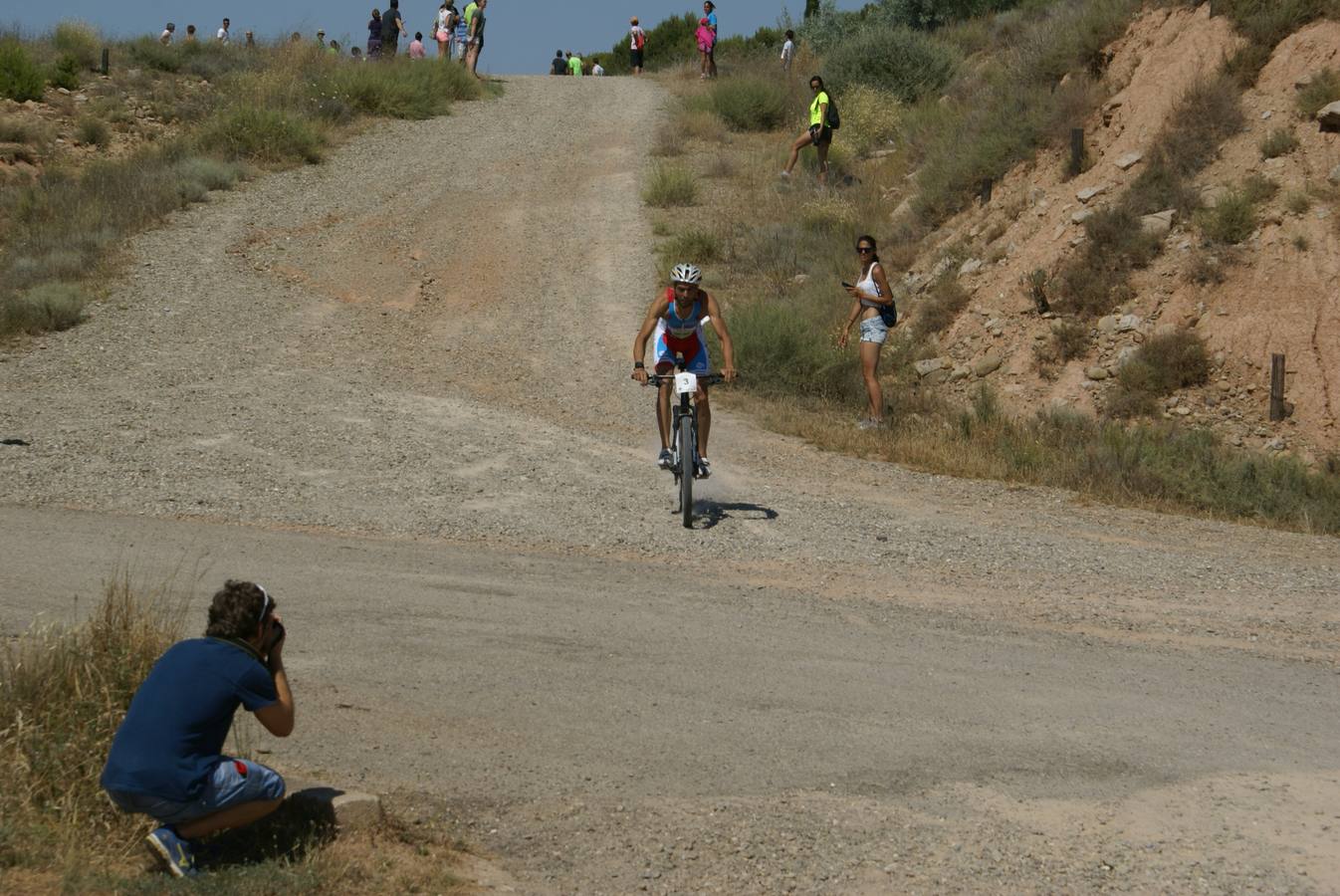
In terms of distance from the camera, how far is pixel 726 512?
A: 11.6 meters

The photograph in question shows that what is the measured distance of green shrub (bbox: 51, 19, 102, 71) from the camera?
A: 113 ft

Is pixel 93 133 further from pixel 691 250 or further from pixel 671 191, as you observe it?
pixel 691 250

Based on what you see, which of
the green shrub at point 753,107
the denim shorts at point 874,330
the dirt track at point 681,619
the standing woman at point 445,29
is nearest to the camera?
the dirt track at point 681,619

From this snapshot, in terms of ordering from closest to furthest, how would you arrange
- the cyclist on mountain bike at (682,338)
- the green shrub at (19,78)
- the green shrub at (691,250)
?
1. the cyclist on mountain bike at (682,338)
2. the green shrub at (691,250)
3. the green shrub at (19,78)

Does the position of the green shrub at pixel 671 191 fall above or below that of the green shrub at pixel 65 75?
below

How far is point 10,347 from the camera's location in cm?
1688

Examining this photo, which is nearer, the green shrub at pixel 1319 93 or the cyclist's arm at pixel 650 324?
the cyclist's arm at pixel 650 324

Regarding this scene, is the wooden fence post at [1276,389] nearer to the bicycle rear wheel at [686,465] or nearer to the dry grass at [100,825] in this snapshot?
the bicycle rear wheel at [686,465]

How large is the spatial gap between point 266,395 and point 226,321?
3.96 m

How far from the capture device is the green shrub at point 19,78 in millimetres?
30922

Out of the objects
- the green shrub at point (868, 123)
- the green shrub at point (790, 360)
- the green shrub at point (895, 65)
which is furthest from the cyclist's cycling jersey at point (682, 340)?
the green shrub at point (895, 65)

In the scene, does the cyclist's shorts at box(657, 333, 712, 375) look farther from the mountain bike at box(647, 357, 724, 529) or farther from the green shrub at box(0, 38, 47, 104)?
the green shrub at box(0, 38, 47, 104)

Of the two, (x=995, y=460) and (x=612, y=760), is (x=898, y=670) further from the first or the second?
(x=995, y=460)

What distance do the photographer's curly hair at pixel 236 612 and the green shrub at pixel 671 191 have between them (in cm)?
2054
